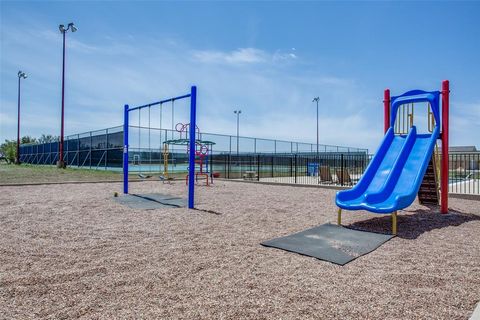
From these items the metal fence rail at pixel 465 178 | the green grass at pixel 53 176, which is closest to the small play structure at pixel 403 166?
the metal fence rail at pixel 465 178

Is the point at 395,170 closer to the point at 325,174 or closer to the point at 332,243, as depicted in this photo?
the point at 332,243

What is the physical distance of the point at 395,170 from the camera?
259 inches

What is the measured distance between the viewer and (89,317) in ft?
7.70

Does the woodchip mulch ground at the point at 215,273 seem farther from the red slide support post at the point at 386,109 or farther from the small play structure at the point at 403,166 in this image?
the red slide support post at the point at 386,109

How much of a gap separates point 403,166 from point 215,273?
208 inches

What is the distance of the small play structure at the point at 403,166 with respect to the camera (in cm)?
586

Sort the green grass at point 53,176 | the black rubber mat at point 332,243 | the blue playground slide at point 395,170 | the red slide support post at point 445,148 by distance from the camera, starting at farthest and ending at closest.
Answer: the green grass at point 53,176
the red slide support post at point 445,148
the blue playground slide at point 395,170
the black rubber mat at point 332,243

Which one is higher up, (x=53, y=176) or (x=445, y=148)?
(x=445, y=148)

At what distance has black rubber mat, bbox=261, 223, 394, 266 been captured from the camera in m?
4.01

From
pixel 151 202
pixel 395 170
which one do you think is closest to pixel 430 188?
pixel 395 170

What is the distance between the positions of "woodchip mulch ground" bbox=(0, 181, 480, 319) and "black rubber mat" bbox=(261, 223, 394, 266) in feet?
0.49

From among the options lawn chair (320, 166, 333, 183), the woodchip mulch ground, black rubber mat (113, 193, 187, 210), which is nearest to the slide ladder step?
the woodchip mulch ground

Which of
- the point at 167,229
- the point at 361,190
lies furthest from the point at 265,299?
the point at 361,190

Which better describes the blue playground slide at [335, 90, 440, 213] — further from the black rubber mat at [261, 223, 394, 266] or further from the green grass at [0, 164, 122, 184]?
the green grass at [0, 164, 122, 184]
